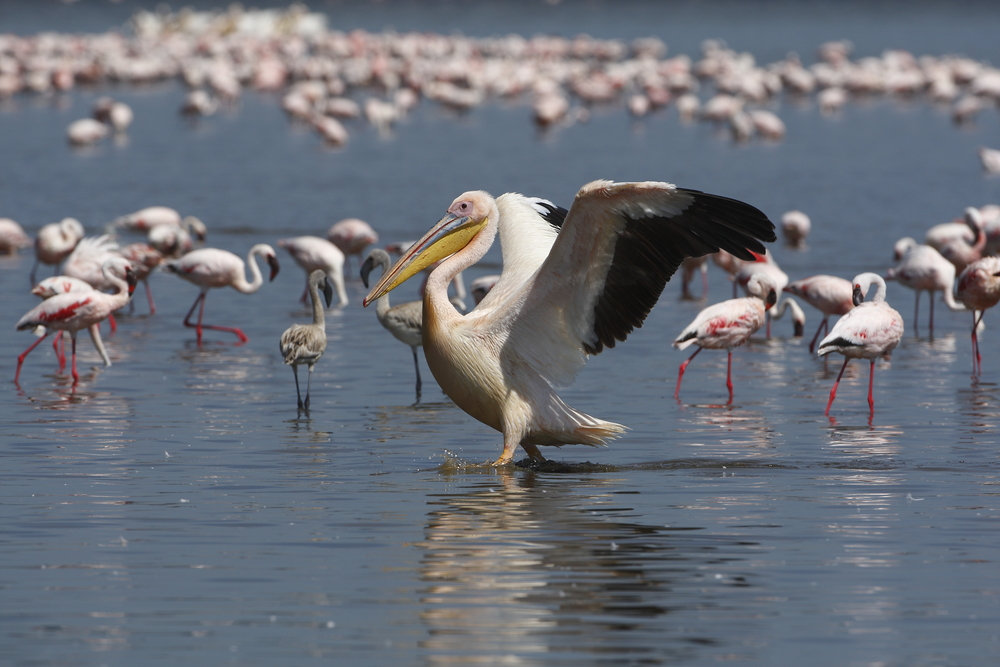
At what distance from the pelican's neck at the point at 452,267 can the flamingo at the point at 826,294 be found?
4645 millimetres

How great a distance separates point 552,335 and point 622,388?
8.83ft

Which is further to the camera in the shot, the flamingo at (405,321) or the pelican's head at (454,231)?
the flamingo at (405,321)

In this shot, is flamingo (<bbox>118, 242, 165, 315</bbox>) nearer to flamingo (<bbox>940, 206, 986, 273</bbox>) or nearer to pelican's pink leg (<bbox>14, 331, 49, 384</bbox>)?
pelican's pink leg (<bbox>14, 331, 49, 384</bbox>)

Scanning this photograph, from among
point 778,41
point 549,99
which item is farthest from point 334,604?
point 778,41

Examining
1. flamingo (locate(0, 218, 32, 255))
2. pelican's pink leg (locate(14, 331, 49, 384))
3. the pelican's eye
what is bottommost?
pelican's pink leg (locate(14, 331, 49, 384))

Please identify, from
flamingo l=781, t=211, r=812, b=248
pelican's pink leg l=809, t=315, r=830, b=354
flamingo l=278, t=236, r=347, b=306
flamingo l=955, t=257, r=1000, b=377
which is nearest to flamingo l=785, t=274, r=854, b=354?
pelican's pink leg l=809, t=315, r=830, b=354

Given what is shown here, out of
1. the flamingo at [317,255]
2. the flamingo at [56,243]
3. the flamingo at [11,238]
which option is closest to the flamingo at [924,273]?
the flamingo at [317,255]

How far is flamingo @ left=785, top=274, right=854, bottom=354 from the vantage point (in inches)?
496

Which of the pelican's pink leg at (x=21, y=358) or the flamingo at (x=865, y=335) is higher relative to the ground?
the flamingo at (x=865, y=335)

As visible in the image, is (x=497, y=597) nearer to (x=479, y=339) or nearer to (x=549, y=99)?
(x=479, y=339)

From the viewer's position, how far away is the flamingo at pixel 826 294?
41.3 ft

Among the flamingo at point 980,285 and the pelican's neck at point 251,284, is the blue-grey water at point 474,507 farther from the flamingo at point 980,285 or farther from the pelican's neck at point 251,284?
the flamingo at point 980,285

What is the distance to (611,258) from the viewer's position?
25.1 ft

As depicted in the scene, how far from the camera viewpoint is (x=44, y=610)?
564 cm
